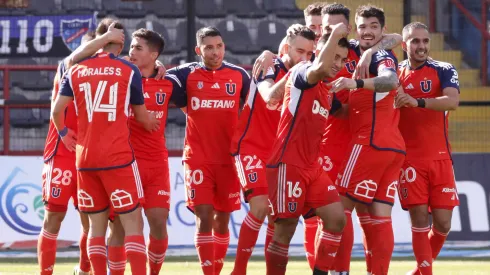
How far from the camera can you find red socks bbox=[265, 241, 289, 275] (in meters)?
8.49

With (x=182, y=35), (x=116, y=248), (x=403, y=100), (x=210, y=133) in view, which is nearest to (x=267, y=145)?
(x=210, y=133)

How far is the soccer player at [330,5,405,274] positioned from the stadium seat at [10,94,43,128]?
7.46 meters

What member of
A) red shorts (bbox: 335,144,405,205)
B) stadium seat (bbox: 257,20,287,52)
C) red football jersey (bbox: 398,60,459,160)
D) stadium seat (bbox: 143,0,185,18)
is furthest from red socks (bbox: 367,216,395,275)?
stadium seat (bbox: 257,20,287,52)

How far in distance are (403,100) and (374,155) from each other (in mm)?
548

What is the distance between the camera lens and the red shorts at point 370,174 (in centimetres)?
900

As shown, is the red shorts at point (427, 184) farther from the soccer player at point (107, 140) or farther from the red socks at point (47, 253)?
the red socks at point (47, 253)

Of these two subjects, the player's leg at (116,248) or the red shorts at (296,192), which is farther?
the player's leg at (116,248)

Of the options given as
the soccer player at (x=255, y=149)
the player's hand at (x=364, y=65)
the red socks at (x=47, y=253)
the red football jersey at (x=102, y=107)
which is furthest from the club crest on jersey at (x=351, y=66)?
Answer: the red socks at (x=47, y=253)

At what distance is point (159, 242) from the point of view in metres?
9.25

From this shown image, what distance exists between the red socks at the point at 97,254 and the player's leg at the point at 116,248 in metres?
0.08

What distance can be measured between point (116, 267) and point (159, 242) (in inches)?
28.5

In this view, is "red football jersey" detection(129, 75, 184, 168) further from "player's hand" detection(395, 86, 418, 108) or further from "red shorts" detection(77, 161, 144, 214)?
"player's hand" detection(395, 86, 418, 108)

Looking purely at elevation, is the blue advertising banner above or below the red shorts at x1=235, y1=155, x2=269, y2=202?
above

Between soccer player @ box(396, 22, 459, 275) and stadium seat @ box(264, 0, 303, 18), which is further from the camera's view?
stadium seat @ box(264, 0, 303, 18)
